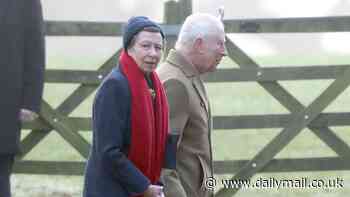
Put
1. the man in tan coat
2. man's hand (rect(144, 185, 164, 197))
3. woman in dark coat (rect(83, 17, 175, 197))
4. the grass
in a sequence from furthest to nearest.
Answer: the grass < the man in tan coat < man's hand (rect(144, 185, 164, 197)) < woman in dark coat (rect(83, 17, 175, 197))

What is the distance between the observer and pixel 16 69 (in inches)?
190

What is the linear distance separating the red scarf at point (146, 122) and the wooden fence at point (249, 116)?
3.12m

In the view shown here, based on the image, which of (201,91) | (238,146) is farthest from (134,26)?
(238,146)

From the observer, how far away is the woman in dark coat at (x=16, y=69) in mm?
4809

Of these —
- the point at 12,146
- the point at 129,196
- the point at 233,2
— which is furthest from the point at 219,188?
the point at 233,2

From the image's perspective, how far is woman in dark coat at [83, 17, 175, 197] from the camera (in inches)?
156

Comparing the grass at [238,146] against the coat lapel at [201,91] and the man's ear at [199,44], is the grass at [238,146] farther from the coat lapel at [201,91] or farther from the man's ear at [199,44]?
the man's ear at [199,44]

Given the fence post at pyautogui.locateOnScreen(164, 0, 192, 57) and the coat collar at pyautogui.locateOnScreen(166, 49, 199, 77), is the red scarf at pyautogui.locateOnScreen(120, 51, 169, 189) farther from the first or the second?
the fence post at pyautogui.locateOnScreen(164, 0, 192, 57)

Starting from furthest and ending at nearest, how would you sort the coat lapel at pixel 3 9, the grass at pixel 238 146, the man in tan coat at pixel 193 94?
the grass at pixel 238 146 < the coat lapel at pixel 3 9 < the man in tan coat at pixel 193 94

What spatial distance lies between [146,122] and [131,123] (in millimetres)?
68

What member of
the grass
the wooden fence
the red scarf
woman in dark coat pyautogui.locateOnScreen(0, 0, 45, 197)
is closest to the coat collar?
the red scarf

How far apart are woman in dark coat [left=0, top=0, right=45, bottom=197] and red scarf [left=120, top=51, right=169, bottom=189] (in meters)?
0.90

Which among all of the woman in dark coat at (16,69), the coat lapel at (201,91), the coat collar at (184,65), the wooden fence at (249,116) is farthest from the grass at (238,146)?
the coat collar at (184,65)

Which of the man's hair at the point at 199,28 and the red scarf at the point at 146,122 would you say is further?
the man's hair at the point at 199,28
